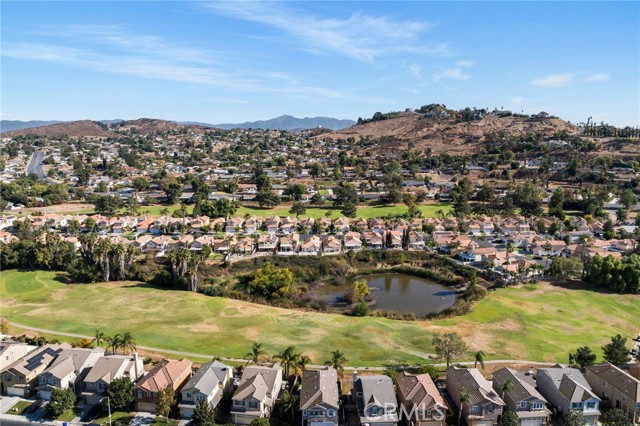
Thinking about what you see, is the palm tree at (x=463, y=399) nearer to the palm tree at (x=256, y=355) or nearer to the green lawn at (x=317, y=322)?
the green lawn at (x=317, y=322)

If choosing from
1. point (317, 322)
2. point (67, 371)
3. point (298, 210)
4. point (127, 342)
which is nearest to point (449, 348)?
point (317, 322)

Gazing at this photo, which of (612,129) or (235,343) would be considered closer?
(235,343)

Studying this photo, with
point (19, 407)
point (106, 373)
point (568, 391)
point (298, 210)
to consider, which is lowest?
point (19, 407)

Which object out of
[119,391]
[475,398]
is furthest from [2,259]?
[475,398]

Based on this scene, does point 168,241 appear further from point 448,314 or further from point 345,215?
point 448,314

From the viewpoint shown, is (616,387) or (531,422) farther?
(616,387)

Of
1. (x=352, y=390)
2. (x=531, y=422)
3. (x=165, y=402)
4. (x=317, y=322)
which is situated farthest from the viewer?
(x=317, y=322)

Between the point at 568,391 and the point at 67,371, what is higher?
the point at 568,391

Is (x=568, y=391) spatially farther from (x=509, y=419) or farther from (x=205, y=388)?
(x=205, y=388)
